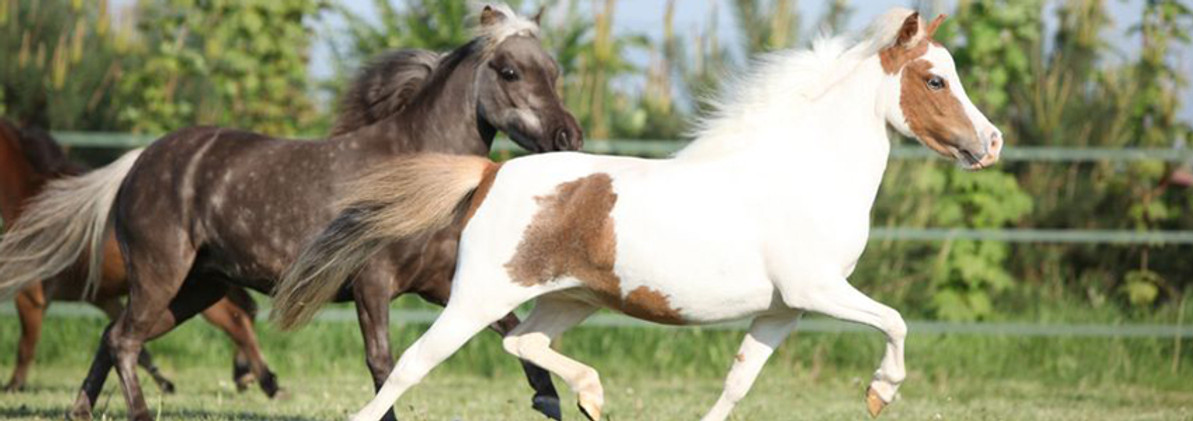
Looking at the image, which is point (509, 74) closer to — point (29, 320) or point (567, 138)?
point (567, 138)

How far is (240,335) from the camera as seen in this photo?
828cm

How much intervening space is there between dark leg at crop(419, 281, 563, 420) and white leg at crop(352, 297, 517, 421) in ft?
1.81

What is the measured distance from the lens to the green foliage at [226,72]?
10.4m

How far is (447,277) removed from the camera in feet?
19.5

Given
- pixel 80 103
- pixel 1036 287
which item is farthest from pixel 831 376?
pixel 80 103

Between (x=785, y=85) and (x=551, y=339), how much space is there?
1037 mm

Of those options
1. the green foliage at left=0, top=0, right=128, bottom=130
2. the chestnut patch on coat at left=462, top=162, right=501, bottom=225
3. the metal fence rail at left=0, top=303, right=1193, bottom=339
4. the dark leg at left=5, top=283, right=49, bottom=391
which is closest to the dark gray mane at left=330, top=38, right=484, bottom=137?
the chestnut patch on coat at left=462, top=162, right=501, bottom=225

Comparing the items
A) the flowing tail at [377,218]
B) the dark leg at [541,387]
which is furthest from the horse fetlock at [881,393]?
the flowing tail at [377,218]

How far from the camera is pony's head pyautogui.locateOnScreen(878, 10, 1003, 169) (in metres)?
4.82

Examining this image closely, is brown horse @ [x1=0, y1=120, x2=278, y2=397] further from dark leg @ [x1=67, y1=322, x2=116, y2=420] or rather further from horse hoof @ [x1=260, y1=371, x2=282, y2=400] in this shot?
dark leg @ [x1=67, y1=322, x2=116, y2=420]

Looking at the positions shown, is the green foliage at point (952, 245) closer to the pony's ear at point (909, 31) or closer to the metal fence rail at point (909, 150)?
the metal fence rail at point (909, 150)

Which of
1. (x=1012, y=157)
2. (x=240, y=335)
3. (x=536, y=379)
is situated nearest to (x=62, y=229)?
(x=240, y=335)

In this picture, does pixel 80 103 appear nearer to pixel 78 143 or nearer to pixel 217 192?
pixel 78 143

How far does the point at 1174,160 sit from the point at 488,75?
17.3ft
